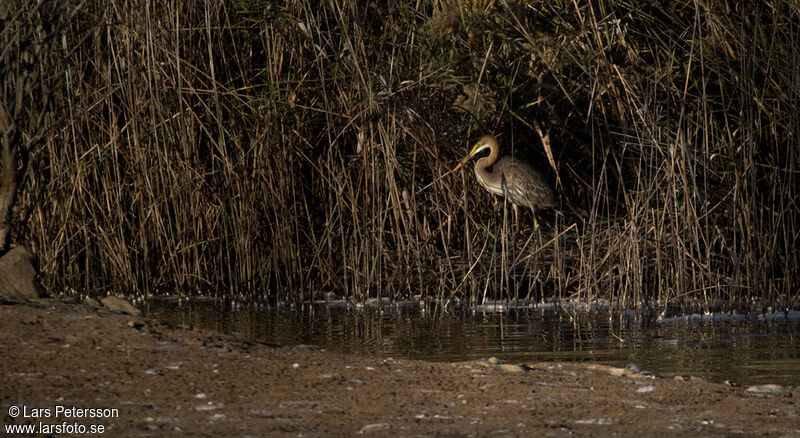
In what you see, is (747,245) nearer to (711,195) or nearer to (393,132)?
(711,195)

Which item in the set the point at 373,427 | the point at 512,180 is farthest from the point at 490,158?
the point at 373,427

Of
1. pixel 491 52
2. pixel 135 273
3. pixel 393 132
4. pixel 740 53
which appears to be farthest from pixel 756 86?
pixel 135 273

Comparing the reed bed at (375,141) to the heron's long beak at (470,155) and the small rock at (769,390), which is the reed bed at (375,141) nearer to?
the heron's long beak at (470,155)

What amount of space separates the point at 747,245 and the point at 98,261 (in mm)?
5191

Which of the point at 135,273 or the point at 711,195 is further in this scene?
the point at 135,273

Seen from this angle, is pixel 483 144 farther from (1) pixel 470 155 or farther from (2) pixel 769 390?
(2) pixel 769 390

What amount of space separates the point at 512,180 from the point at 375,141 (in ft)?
3.96

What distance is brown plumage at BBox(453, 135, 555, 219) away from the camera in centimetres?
920

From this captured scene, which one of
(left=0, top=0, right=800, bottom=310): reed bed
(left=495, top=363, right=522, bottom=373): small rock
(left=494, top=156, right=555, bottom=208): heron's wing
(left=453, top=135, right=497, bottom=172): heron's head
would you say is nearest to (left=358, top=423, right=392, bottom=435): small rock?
(left=495, top=363, right=522, bottom=373): small rock

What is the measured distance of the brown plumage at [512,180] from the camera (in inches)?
362

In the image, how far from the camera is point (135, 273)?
9.25 meters

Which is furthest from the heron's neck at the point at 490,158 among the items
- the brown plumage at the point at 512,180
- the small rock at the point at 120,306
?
the small rock at the point at 120,306

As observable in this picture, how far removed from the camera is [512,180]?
30.3 feet

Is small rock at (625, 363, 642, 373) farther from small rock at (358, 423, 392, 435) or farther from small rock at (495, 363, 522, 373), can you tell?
small rock at (358, 423, 392, 435)
